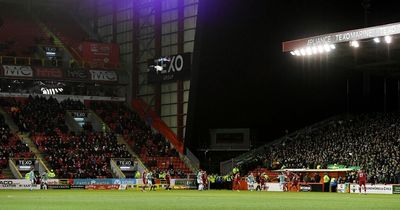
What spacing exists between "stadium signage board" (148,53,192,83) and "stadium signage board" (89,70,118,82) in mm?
4409

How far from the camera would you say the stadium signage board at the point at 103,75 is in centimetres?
7812

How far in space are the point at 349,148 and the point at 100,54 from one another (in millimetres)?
29610

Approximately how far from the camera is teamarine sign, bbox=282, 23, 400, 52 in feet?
167

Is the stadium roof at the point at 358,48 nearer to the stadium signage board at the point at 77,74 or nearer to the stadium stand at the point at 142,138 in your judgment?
the stadium stand at the point at 142,138

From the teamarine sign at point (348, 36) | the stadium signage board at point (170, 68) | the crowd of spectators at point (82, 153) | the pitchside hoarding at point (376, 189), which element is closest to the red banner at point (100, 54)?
the stadium signage board at point (170, 68)

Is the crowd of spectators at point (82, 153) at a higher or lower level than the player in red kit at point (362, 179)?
higher

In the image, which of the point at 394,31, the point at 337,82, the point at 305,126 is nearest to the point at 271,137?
the point at 305,126

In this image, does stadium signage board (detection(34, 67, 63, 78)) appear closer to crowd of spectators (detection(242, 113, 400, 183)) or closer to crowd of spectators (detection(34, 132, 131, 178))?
crowd of spectators (detection(34, 132, 131, 178))

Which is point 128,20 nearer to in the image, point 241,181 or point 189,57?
point 189,57

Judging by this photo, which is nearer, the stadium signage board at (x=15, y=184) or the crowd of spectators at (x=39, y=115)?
the stadium signage board at (x=15, y=184)

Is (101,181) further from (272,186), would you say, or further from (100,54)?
(100,54)

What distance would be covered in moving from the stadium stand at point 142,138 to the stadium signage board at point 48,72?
547cm

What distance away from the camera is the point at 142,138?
7525 cm

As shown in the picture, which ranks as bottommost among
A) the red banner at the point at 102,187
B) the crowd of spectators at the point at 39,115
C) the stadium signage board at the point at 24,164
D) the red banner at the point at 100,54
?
the red banner at the point at 102,187
